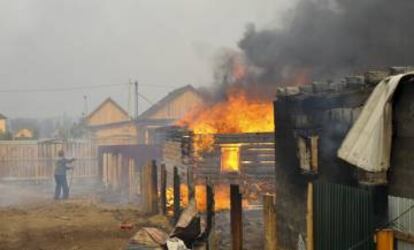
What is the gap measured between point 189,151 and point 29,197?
904 centimetres

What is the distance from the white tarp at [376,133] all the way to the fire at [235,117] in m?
13.9

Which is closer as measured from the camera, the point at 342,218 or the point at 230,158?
the point at 342,218

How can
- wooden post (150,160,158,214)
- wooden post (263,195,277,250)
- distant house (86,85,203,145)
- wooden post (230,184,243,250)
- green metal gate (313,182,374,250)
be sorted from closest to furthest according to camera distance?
green metal gate (313,182,374,250) → wooden post (263,195,277,250) → wooden post (230,184,243,250) → wooden post (150,160,158,214) → distant house (86,85,203,145)

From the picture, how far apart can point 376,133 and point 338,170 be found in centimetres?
207

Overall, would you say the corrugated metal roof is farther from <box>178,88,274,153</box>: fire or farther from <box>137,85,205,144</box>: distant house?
<box>137,85,205,144</box>: distant house

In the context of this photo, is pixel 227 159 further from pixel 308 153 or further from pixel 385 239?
pixel 385 239

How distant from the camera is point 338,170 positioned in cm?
845

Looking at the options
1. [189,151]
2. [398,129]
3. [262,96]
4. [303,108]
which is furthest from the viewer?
[262,96]

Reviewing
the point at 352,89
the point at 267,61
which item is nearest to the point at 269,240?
the point at 352,89

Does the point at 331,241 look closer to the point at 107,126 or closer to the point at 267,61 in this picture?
the point at 267,61

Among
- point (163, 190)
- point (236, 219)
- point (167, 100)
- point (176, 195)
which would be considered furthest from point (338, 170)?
point (167, 100)

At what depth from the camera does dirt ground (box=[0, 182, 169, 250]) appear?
13148 mm

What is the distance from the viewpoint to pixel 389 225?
6.92 metres

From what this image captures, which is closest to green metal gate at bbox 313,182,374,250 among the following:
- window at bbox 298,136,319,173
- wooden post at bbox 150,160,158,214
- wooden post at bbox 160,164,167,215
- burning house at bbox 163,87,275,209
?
window at bbox 298,136,319,173
